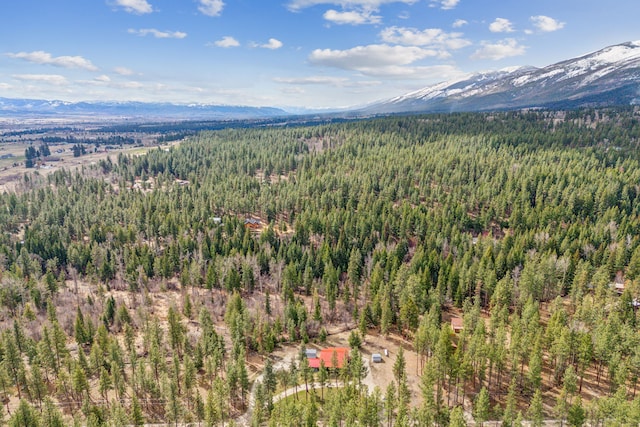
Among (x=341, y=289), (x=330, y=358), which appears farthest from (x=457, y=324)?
(x=341, y=289)

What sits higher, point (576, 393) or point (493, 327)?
point (493, 327)

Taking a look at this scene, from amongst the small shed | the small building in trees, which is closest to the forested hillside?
the small building in trees

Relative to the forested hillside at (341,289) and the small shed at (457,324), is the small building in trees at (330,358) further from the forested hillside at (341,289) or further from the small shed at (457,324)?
the small shed at (457,324)

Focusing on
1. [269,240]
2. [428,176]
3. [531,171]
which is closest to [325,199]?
[269,240]

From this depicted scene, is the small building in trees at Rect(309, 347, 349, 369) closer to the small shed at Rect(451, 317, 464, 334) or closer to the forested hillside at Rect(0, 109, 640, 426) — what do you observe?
the forested hillside at Rect(0, 109, 640, 426)

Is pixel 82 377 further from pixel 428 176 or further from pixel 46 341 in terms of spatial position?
pixel 428 176

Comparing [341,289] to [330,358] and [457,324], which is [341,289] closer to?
[457,324]

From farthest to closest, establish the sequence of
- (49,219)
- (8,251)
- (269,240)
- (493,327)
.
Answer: (49,219) < (269,240) < (8,251) < (493,327)

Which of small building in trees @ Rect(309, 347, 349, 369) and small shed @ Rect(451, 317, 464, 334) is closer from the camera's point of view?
small building in trees @ Rect(309, 347, 349, 369)
